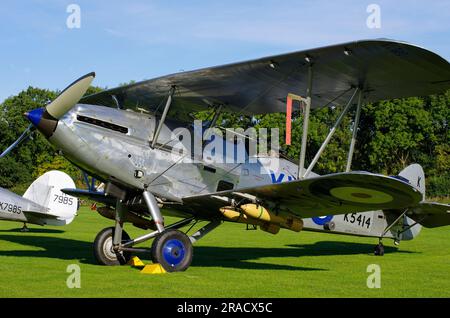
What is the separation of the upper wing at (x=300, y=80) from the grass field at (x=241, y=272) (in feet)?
9.97

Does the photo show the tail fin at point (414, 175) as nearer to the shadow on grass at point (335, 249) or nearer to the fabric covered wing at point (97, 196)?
the shadow on grass at point (335, 249)

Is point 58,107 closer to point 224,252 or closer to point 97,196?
point 97,196

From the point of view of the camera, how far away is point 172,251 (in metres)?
9.38

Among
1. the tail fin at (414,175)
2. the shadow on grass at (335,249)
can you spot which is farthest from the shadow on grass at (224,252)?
the tail fin at (414,175)

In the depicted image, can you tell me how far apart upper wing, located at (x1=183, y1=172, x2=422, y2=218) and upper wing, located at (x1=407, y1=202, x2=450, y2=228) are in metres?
4.40

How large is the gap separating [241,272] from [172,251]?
4.11 ft

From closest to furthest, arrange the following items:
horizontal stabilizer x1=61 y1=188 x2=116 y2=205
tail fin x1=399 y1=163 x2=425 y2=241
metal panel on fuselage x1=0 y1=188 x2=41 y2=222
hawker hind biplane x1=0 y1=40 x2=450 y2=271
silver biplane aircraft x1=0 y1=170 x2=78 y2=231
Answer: hawker hind biplane x1=0 y1=40 x2=450 y2=271 → horizontal stabilizer x1=61 y1=188 x2=116 y2=205 → tail fin x1=399 y1=163 x2=425 y2=241 → metal panel on fuselage x1=0 y1=188 x2=41 y2=222 → silver biplane aircraft x1=0 y1=170 x2=78 y2=231

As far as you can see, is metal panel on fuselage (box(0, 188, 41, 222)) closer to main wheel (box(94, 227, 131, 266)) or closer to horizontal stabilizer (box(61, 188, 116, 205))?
horizontal stabilizer (box(61, 188, 116, 205))

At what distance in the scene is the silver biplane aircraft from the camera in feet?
57.8

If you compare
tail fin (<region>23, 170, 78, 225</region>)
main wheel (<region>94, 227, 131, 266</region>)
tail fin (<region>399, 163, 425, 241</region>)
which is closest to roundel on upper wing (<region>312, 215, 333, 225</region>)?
tail fin (<region>399, 163, 425, 241</region>)

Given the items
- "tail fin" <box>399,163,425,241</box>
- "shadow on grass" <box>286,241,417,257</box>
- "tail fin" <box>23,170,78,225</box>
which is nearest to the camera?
"shadow on grass" <box>286,241,417,257</box>

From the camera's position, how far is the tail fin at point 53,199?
18438 mm

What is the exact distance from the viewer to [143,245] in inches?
613
